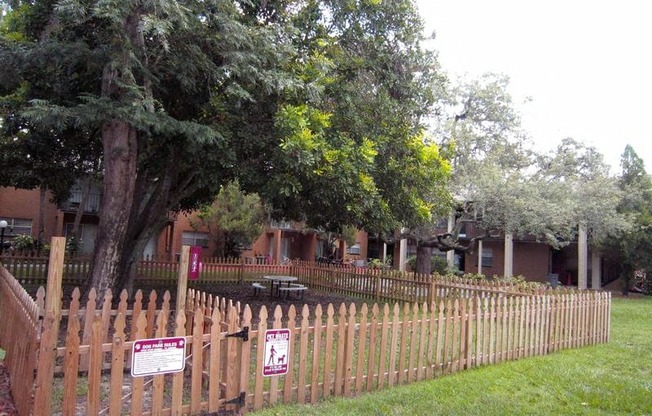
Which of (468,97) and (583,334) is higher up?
(468,97)

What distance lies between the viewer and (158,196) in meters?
12.5

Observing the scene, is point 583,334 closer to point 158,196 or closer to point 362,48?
point 362,48

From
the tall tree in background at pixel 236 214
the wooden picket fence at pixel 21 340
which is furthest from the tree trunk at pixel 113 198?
the tall tree in background at pixel 236 214

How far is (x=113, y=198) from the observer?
966 cm

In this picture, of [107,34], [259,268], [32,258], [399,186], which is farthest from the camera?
[259,268]

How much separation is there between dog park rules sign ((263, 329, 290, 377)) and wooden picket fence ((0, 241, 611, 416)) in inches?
2.0

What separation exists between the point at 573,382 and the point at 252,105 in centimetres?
748

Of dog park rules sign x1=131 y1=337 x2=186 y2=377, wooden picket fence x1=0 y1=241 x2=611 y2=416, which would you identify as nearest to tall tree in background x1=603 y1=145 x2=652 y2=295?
wooden picket fence x1=0 y1=241 x2=611 y2=416

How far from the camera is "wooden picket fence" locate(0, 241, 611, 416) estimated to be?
14.8 feet

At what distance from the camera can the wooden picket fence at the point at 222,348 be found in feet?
14.8

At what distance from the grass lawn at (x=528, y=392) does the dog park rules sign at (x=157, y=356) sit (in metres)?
1.07

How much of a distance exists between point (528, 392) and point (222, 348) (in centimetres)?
397

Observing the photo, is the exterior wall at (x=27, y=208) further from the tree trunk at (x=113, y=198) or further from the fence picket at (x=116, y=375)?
the fence picket at (x=116, y=375)

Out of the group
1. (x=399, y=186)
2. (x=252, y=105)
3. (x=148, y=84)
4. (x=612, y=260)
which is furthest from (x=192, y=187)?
(x=612, y=260)
